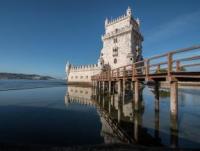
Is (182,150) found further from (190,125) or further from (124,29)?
(124,29)

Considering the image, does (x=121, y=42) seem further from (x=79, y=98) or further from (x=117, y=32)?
(x=79, y=98)

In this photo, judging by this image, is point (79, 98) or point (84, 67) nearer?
point (79, 98)

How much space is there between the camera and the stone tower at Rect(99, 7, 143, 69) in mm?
41812

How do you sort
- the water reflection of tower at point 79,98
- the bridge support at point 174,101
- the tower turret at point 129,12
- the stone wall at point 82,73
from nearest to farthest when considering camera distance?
the bridge support at point 174,101 < the water reflection of tower at point 79,98 < the tower turret at point 129,12 < the stone wall at point 82,73

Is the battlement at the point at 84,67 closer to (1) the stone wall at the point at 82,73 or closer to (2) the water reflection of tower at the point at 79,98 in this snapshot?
(1) the stone wall at the point at 82,73

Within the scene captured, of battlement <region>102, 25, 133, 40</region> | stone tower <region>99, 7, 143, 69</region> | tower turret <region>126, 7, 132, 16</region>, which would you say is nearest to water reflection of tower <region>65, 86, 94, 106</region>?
stone tower <region>99, 7, 143, 69</region>

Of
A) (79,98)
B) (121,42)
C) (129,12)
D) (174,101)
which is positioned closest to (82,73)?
(121,42)

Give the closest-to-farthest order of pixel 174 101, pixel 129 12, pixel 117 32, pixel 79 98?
pixel 174 101
pixel 79 98
pixel 129 12
pixel 117 32

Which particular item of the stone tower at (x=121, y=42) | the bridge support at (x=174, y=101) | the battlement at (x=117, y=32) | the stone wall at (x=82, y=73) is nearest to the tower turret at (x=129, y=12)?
the stone tower at (x=121, y=42)

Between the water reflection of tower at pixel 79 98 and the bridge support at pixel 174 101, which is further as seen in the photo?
the water reflection of tower at pixel 79 98

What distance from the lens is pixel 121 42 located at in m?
43.3

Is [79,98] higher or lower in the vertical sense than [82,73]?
lower

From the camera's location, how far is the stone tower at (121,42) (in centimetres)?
4181

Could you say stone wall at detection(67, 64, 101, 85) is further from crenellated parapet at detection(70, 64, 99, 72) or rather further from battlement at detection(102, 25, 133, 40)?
battlement at detection(102, 25, 133, 40)
